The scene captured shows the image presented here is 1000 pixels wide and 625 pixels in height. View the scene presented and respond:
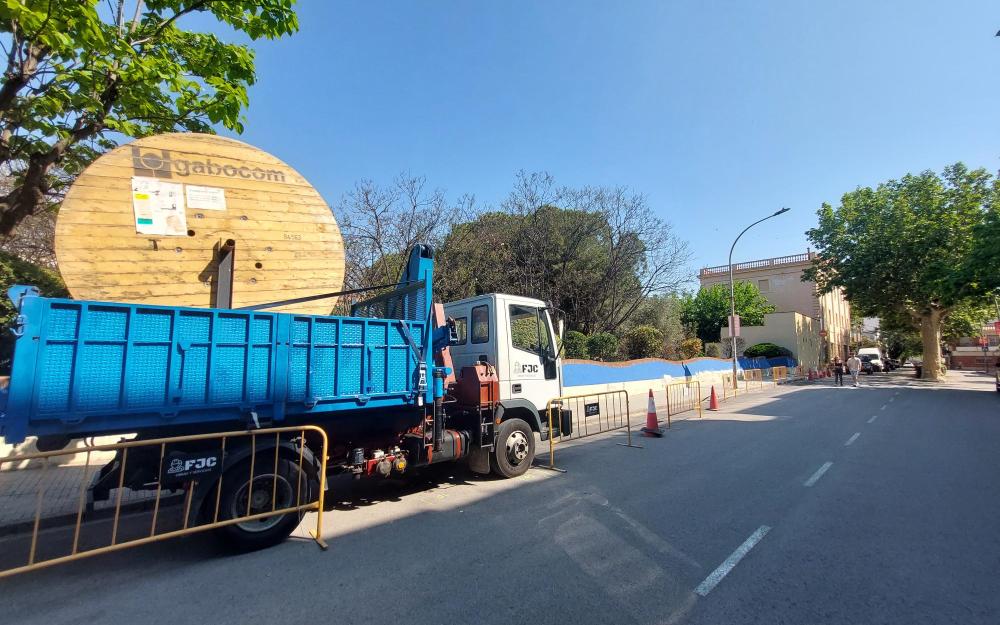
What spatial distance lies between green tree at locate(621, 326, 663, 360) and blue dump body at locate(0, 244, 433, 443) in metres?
16.4

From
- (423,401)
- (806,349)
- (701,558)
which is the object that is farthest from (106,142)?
(806,349)

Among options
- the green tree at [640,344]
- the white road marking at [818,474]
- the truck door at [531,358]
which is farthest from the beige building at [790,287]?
the truck door at [531,358]

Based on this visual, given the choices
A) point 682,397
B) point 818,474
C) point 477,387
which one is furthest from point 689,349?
point 477,387

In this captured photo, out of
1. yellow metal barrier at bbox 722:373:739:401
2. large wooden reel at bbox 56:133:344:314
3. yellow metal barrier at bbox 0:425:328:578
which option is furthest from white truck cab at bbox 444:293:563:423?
yellow metal barrier at bbox 722:373:739:401

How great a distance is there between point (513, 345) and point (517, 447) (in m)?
1.52

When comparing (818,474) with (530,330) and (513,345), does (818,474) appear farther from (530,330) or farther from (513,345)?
(513,345)

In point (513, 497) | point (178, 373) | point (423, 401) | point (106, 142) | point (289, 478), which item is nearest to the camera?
point (178, 373)

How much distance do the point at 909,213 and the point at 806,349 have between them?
16498mm

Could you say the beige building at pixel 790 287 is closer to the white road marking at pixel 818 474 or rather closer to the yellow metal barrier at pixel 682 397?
the yellow metal barrier at pixel 682 397

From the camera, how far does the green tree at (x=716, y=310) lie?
37.6 metres

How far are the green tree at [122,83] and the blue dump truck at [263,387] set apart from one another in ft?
13.1

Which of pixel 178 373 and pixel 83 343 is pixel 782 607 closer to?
pixel 178 373

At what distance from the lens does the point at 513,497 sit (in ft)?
19.7

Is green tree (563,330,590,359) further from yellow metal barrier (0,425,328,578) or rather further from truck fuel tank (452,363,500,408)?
yellow metal barrier (0,425,328,578)
